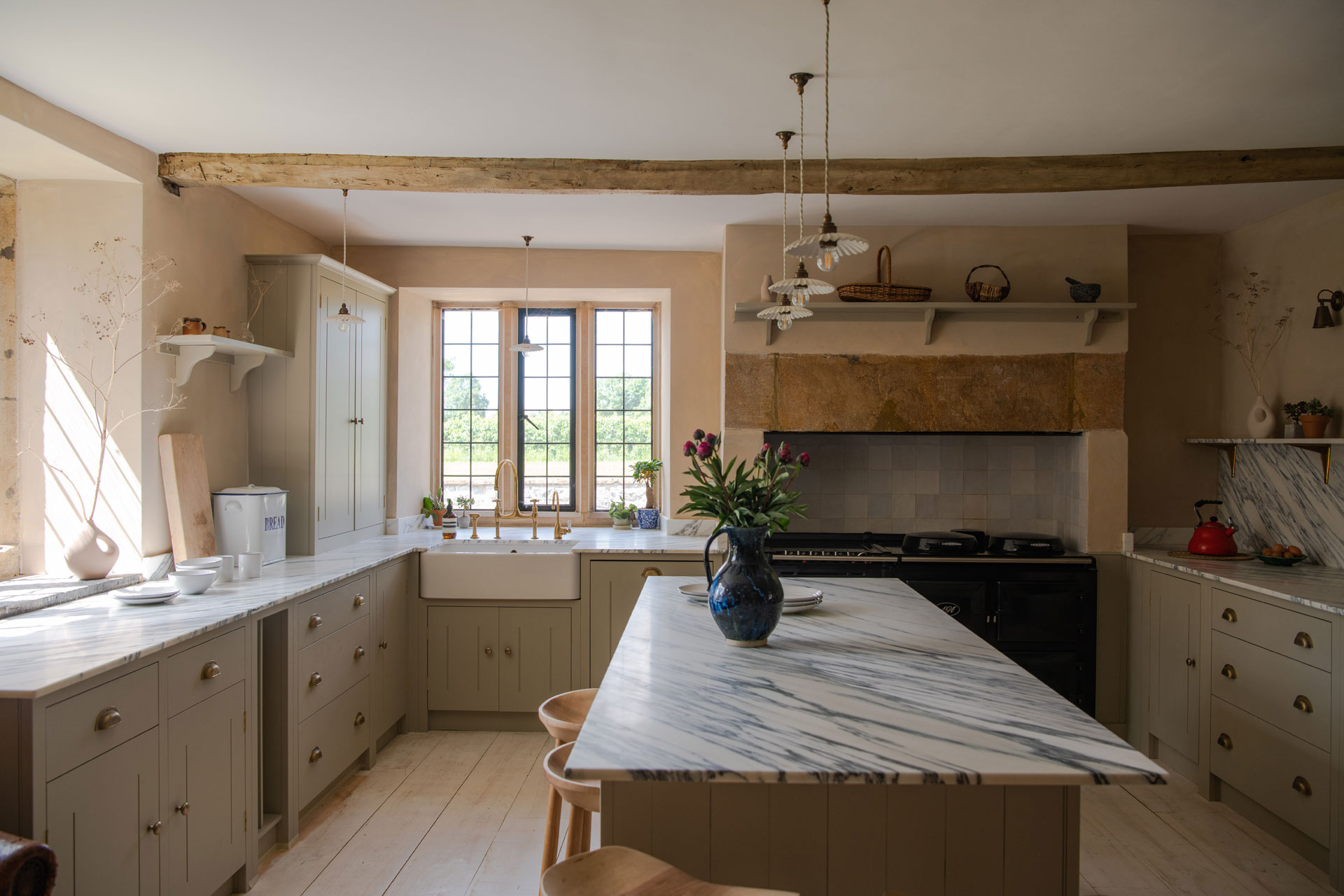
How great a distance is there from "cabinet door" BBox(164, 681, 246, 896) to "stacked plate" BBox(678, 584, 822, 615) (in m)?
1.49

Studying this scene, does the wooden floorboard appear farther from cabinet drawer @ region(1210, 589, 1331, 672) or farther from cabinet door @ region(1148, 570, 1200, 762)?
cabinet drawer @ region(1210, 589, 1331, 672)

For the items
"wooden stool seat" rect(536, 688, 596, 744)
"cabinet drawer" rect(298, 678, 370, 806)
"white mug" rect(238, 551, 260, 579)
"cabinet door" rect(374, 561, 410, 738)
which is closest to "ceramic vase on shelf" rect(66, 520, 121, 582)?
"white mug" rect(238, 551, 260, 579)

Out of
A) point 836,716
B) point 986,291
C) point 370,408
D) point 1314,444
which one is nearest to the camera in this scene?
point 836,716

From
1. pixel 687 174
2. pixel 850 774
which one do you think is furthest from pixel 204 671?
pixel 687 174

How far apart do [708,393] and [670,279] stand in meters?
0.70

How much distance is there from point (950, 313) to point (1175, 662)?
6.28 feet

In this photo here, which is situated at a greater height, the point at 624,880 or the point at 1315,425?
the point at 1315,425

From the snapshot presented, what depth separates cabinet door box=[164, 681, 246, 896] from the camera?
2217 millimetres

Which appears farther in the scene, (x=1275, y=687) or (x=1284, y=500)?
(x=1284, y=500)

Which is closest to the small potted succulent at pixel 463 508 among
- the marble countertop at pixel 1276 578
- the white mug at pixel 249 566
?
the white mug at pixel 249 566

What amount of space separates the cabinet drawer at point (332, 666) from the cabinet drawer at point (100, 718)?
814 millimetres

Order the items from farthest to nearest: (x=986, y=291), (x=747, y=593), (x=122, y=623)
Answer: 1. (x=986, y=291)
2. (x=122, y=623)
3. (x=747, y=593)

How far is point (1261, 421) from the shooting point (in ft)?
12.4

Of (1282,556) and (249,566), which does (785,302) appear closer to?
(249,566)
